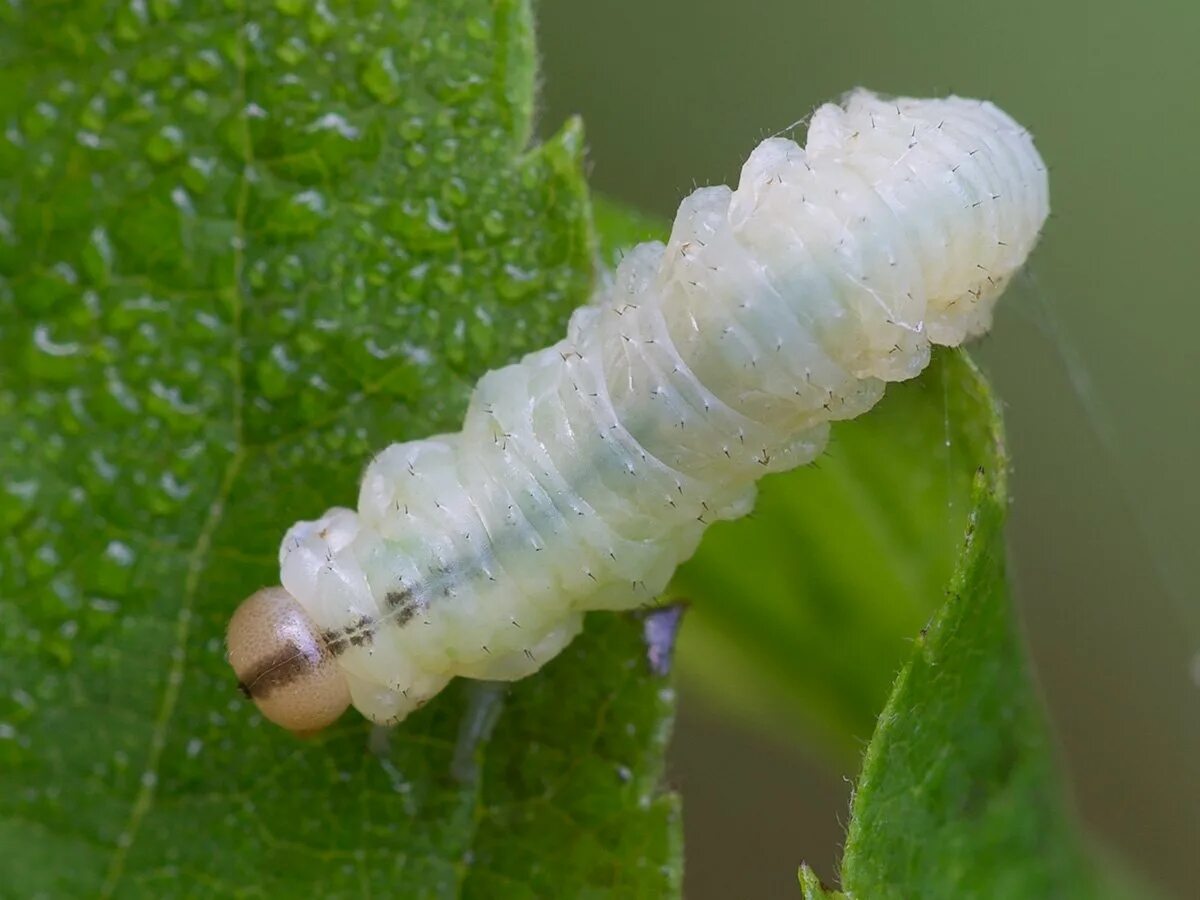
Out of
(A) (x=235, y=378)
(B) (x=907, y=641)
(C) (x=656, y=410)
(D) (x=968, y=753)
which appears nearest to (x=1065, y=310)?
(B) (x=907, y=641)

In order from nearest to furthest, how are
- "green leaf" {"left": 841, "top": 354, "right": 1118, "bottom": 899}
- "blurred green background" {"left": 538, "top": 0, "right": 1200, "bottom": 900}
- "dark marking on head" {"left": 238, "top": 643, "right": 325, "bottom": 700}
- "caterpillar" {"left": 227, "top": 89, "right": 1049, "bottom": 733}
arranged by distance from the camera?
A: "green leaf" {"left": 841, "top": 354, "right": 1118, "bottom": 899}
"caterpillar" {"left": 227, "top": 89, "right": 1049, "bottom": 733}
"dark marking on head" {"left": 238, "top": 643, "right": 325, "bottom": 700}
"blurred green background" {"left": 538, "top": 0, "right": 1200, "bottom": 900}

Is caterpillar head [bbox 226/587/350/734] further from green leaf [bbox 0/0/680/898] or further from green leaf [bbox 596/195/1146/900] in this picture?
green leaf [bbox 596/195/1146/900]

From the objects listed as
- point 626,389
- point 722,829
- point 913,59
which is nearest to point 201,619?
point 626,389

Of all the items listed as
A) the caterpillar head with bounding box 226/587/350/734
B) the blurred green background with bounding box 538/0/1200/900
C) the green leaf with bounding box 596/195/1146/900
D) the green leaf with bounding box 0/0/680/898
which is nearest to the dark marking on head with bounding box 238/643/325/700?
the caterpillar head with bounding box 226/587/350/734

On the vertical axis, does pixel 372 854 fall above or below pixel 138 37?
below

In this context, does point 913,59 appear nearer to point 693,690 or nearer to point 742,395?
point 693,690

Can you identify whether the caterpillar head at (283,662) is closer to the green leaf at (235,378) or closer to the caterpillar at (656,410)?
the caterpillar at (656,410)
